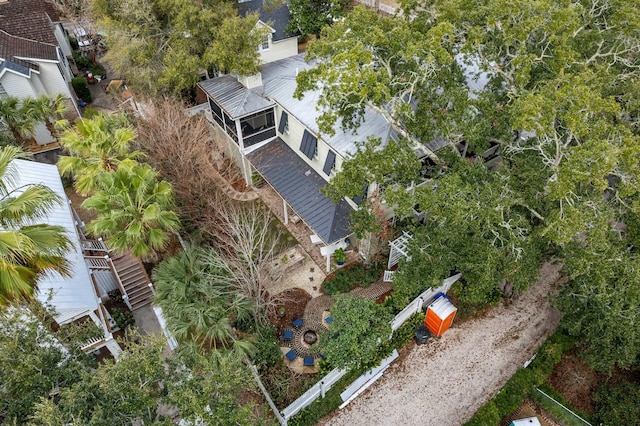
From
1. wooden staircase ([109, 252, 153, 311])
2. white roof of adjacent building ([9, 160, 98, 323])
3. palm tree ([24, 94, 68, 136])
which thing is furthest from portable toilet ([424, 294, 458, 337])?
palm tree ([24, 94, 68, 136])

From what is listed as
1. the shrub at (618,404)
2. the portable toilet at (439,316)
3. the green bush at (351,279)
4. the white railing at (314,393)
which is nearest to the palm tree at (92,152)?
the green bush at (351,279)

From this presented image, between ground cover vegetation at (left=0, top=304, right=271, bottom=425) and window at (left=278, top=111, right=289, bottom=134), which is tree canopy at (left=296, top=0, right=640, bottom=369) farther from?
ground cover vegetation at (left=0, top=304, right=271, bottom=425)

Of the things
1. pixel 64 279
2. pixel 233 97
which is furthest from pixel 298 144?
pixel 64 279

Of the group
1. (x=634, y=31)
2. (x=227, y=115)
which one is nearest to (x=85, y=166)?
(x=227, y=115)

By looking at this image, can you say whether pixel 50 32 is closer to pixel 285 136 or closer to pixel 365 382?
pixel 285 136

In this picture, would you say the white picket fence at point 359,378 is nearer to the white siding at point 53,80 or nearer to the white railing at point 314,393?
the white railing at point 314,393

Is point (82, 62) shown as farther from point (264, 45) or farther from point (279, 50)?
point (279, 50)
